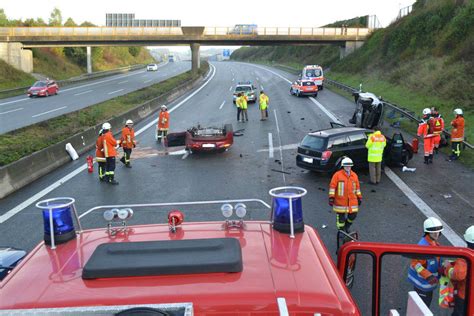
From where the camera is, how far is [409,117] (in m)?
22.9

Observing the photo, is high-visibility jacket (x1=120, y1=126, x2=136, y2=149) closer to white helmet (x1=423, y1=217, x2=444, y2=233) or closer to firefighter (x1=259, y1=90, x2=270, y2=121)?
firefighter (x1=259, y1=90, x2=270, y2=121)

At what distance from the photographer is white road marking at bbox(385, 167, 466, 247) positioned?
367 inches

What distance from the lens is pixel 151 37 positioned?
52969mm

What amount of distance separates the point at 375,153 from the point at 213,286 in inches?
431

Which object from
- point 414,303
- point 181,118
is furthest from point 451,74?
point 414,303

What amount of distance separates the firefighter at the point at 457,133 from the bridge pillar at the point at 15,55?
5370 centimetres

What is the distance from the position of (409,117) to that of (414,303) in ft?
69.4

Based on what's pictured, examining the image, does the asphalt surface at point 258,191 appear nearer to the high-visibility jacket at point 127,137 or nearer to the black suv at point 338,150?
the black suv at point 338,150

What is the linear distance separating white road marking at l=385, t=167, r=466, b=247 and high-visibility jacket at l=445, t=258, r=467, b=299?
4.43 meters

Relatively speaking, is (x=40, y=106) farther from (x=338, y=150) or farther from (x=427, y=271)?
(x=427, y=271)

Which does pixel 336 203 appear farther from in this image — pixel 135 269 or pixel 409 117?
pixel 409 117

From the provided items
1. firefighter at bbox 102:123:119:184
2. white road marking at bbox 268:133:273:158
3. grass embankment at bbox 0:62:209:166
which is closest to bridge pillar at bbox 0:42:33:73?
grass embankment at bbox 0:62:209:166

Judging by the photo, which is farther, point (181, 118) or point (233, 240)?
point (181, 118)

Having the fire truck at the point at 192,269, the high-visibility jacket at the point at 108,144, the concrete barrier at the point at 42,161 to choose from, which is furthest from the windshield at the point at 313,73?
the fire truck at the point at 192,269
